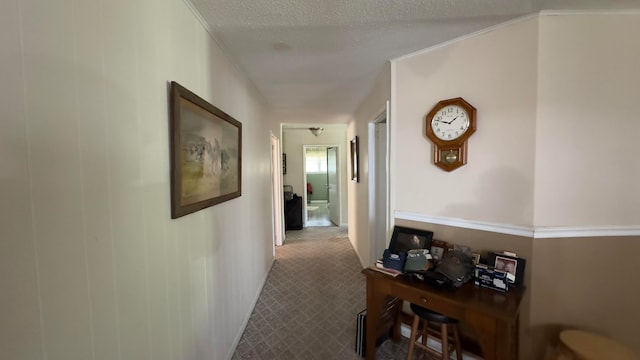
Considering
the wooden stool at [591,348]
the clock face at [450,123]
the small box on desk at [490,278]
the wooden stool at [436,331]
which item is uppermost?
the clock face at [450,123]

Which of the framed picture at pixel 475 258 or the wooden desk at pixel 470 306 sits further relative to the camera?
the framed picture at pixel 475 258

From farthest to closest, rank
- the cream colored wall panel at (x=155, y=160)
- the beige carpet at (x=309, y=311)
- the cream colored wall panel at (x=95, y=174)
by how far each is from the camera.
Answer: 1. the beige carpet at (x=309, y=311)
2. the cream colored wall panel at (x=155, y=160)
3. the cream colored wall panel at (x=95, y=174)

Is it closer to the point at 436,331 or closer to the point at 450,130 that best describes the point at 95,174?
the point at 450,130

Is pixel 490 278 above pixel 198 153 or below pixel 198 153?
below

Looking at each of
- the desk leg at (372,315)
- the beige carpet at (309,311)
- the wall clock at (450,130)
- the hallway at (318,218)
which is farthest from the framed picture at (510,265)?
the hallway at (318,218)

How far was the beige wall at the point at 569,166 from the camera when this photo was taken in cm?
148

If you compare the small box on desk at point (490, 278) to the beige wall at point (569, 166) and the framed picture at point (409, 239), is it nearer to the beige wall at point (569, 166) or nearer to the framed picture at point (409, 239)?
the beige wall at point (569, 166)

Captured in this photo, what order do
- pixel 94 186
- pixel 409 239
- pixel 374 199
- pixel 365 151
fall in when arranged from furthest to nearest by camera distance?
pixel 365 151 < pixel 374 199 < pixel 409 239 < pixel 94 186

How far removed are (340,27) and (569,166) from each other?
160 centimetres

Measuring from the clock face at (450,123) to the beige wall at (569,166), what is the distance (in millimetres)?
195

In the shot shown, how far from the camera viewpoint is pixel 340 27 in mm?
1603

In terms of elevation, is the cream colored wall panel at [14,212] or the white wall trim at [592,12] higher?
the white wall trim at [592,12]

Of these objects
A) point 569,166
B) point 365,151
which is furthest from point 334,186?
point 569,166

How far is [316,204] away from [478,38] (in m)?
8.79
